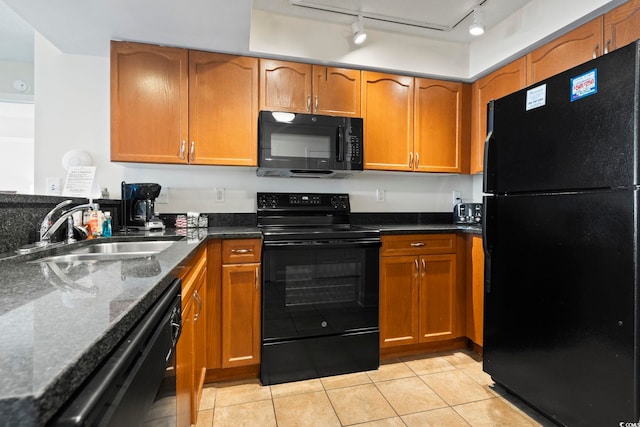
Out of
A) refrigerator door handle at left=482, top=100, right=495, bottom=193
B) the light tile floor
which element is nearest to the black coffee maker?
the light tile floor

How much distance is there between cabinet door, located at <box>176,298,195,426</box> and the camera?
104cm

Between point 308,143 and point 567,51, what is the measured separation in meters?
1.68

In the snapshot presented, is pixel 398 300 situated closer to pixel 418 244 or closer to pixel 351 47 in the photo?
pixel 418 244

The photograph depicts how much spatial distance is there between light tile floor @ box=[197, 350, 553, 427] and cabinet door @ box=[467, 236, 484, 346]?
0.80ft

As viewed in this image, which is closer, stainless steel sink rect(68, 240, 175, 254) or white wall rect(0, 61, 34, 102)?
stainless steel sink rect(68, 240, 175, 254)

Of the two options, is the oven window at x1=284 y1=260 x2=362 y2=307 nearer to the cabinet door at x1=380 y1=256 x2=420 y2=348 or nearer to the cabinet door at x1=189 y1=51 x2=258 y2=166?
the cabinet door at x1=380 y1=256 x2=420 y2=348

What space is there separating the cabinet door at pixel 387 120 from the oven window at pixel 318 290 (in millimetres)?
776

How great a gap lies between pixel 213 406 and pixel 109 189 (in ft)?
5.33

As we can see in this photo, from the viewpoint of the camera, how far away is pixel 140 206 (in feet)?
6.98

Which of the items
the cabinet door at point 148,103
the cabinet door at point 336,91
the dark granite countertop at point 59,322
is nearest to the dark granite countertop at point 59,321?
the dark granite countertop at point 59,322

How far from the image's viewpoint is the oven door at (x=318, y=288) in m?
1.95

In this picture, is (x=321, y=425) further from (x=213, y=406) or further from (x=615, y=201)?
(x=615, y=201)

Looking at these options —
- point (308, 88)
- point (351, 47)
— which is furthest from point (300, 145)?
point (351, 47)

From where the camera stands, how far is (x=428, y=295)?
229 centimetres
